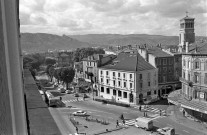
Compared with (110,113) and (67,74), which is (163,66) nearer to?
(110,113)

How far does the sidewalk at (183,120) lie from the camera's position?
81.2ft

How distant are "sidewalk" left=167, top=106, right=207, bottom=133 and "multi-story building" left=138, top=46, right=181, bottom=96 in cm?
834

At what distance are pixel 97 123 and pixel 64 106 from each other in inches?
415

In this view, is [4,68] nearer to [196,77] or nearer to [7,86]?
[7,86]

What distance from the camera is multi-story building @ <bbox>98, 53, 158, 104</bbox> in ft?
116

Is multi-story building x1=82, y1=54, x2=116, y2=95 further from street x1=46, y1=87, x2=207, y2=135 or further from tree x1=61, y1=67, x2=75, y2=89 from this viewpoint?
street x1=46, y1=87, x2=207, y2=135

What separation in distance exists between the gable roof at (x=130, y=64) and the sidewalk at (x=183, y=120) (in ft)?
24.3

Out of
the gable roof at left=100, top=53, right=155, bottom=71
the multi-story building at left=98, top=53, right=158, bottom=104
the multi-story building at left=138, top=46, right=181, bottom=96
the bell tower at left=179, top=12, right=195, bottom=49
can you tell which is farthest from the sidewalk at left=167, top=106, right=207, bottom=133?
the bell tower at left=179, top=12, right=195, bottom=49

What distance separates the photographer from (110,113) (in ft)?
99.7

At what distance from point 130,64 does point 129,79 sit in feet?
8.22

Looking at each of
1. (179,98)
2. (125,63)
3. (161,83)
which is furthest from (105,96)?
(179,98)

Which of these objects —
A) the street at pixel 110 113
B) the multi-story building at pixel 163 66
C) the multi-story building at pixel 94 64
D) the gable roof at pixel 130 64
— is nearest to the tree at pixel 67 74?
the multi-story building at pixel 94 64

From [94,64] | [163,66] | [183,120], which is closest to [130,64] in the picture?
[163,66]

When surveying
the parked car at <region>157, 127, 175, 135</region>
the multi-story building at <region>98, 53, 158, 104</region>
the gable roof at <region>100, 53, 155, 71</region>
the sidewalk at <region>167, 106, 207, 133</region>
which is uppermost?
the gable roof at <region>100, 53, 155, 71</region>
